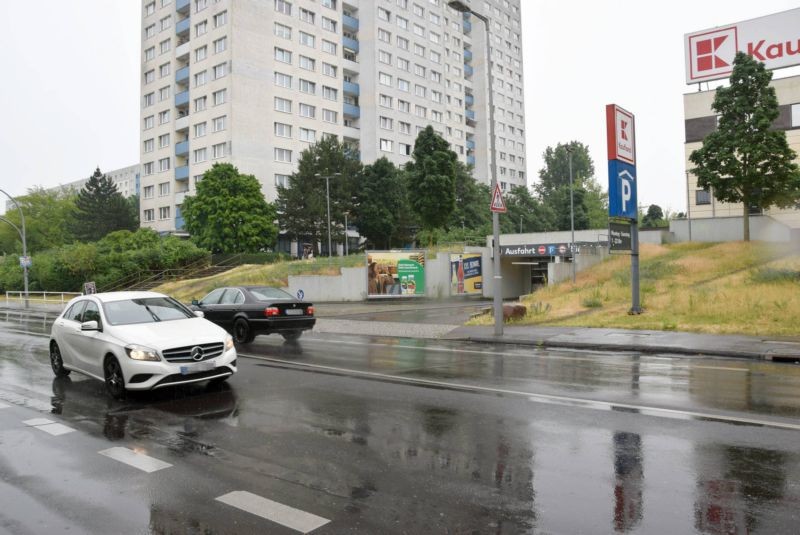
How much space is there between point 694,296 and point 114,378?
56.9 ft

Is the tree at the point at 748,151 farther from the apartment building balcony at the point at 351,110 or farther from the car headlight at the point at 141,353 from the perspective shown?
the apartment building balcony at the point at 351,110

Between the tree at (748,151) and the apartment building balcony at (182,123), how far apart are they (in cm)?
5025

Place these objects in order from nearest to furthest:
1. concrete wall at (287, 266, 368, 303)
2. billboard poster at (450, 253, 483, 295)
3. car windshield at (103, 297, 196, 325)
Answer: car windshield at (103, 297, 196, 325), concrete wall at (287, 266, 368, 303), billboard poster at (450, 253, 483, 295)

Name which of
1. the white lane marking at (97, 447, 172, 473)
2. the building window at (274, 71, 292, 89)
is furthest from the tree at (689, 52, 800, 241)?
the building window at (274, 71, 292, 89)

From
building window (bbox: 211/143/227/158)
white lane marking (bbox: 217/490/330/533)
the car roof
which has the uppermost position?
building window (bbox: 211/143/227/158)

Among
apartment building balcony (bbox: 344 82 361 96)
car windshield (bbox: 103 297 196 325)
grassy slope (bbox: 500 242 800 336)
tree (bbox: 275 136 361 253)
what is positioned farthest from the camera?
apartment building balcony (bbox: 344 82 361 96)

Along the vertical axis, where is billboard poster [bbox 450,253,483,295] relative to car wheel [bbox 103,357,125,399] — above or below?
above

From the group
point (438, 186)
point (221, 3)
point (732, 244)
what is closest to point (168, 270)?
point (438, 186)

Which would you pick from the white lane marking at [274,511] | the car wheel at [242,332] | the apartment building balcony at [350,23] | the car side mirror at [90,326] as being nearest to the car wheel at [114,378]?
the car side mirror at [90,326]

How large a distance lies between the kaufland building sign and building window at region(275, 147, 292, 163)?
38.9 metres

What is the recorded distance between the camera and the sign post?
60.3 ft

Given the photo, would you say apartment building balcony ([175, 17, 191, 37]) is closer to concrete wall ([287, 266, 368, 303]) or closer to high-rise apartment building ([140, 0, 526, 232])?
high-rise apartment building ([140, 0, 526, 232])

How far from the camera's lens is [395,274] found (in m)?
34.6

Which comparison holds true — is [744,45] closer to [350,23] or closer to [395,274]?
[395,274]
